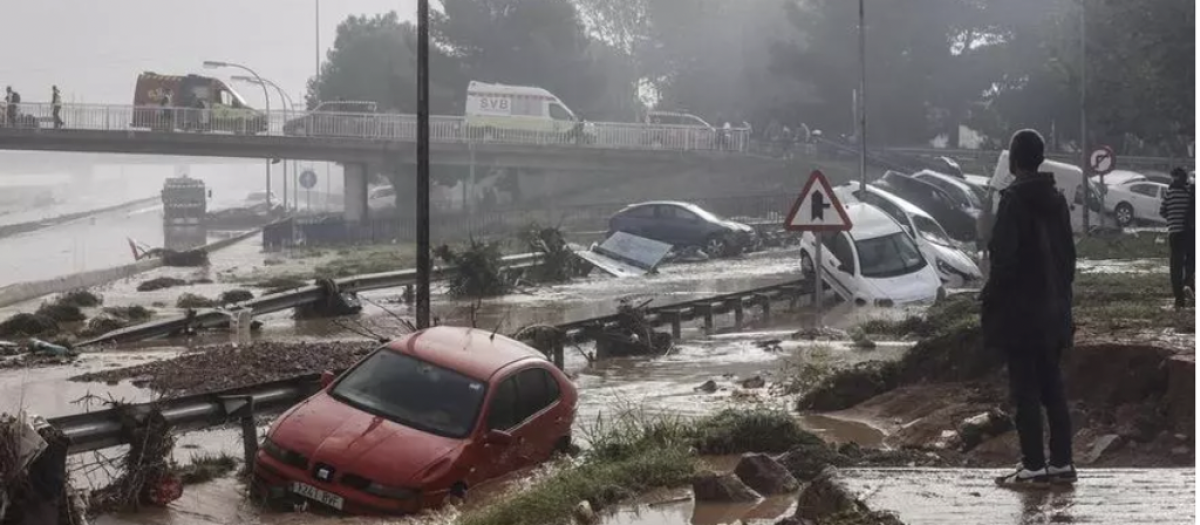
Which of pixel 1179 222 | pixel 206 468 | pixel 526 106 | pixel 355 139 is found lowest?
pixel 206 468

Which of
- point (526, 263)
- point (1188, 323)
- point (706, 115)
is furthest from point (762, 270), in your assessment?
point (706, 115)

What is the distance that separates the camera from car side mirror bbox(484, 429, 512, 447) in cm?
1070

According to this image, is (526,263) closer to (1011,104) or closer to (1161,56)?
(1161,56)

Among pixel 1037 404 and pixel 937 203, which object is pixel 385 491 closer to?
pixel 1037 404

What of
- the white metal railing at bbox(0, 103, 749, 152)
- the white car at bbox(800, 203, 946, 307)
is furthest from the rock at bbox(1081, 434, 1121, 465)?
the white metal railing at bbox(0, 103, 749, 152)

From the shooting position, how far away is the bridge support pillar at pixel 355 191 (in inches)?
2549

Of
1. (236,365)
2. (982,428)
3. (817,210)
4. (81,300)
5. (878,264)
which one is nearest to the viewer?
(982,428)

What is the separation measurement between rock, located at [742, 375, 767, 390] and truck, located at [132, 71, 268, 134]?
45473 millimetres

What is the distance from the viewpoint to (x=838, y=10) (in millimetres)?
68000

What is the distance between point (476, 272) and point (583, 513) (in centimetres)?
2031

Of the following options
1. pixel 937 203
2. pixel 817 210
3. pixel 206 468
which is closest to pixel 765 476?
pixel 206 468

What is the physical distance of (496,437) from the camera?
10.7 meters

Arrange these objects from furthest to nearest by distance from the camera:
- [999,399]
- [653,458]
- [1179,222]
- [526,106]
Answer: [526,106]
[1179,222]
[999,399]
[653,458]

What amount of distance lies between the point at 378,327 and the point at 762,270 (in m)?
13.4
